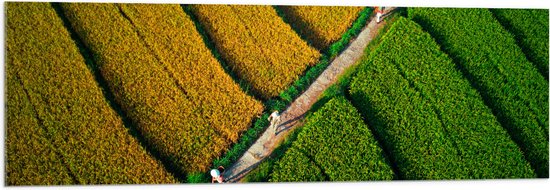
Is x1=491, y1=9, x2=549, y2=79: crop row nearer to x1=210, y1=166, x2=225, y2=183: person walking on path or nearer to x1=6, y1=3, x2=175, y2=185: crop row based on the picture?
x1=210, y1=166, x2=225, y2=183: person walking on path

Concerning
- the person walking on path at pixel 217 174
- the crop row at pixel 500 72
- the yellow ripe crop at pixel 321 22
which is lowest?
the person walking on path at pixel 217 174

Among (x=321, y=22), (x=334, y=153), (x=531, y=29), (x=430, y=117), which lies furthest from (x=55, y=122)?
(x=531, y=29)

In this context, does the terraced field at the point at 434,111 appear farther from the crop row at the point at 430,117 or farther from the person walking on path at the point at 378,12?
the person walking on path at the point at 378,12

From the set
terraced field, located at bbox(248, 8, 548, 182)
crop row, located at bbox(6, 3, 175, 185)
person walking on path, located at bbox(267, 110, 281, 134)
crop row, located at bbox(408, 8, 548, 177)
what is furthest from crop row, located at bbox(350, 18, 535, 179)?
crop row, located at bbox(6, 3, 175, 185)

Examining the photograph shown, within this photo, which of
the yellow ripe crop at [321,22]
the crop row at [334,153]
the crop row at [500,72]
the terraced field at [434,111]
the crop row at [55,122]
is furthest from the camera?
the yellow ripe crop at [321,22]

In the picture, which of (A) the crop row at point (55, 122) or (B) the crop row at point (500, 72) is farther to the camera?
(B) the crop row at point (500, 72)

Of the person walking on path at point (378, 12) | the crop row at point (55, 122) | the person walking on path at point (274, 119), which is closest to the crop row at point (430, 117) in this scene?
the person walking on path at point (378, 12)

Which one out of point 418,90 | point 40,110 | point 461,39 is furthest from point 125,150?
point 461,39
